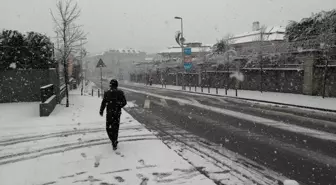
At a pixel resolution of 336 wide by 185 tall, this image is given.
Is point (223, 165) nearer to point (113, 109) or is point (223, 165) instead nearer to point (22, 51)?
point (113, 109)

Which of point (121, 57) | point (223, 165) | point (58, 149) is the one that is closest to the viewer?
point (223, 165)

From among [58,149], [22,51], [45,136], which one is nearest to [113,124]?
[58,149]

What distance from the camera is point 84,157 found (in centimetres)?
650

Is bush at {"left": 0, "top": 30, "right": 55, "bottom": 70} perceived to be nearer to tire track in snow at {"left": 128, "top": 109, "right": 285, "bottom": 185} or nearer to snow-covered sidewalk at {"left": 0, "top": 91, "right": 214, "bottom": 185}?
snow-covered sidewalk at {"left": 0, "top": 91, "right": 214, "bottom": 185}

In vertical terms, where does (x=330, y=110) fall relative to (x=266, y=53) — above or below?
below

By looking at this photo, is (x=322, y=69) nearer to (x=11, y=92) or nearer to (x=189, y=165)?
(x=189, y=165)

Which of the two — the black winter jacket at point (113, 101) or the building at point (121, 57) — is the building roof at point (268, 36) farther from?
the building at point (121, 57)

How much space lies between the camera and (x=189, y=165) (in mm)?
5871

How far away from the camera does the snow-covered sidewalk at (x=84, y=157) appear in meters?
5.19

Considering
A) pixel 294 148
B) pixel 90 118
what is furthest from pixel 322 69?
pixel 90 118

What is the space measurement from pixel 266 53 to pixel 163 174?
2451cm

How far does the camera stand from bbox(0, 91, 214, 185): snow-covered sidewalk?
17.0ft

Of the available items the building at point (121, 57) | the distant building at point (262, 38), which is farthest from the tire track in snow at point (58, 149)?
the building at point (121, 57)

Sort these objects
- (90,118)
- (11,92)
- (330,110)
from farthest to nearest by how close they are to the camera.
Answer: (11,92) < (330,110) < (90,118)
